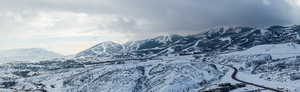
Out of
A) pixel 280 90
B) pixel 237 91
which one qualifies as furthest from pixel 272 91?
pixel 237 91

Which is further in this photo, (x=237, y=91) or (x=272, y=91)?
(x=237, y=91)

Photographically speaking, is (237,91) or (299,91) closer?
(299,91)

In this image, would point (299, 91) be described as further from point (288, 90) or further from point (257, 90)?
point (257, 90)

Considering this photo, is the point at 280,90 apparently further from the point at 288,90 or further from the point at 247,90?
the point at 247,90

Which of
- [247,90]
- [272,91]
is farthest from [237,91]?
[272,91]

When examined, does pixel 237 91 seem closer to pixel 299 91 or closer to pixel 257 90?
pixel 257 90

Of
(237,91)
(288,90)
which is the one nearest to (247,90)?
(237,91)
